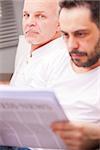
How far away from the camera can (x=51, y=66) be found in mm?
700

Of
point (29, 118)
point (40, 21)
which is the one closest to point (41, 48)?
point (40, 21)

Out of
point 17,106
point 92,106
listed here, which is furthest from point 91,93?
point 17,106

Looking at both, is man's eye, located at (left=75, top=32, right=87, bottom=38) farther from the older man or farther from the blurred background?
the blurred background

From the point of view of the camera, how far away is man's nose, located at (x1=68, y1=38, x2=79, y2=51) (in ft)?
2.16

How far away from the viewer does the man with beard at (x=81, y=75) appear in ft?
2.08

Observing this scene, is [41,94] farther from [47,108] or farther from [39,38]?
[39,38]

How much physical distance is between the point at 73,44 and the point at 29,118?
173 mm

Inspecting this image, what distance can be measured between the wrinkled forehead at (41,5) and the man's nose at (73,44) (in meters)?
0.08

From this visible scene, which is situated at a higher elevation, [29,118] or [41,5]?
[41,5]

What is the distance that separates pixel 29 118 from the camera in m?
0.64

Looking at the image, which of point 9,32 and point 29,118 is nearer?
point 29,118

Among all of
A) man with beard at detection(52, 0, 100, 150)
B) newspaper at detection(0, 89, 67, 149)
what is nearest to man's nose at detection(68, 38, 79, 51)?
man with beard at detection(52, 0, 100, 150)

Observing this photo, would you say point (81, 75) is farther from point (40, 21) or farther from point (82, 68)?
point (40, 21)

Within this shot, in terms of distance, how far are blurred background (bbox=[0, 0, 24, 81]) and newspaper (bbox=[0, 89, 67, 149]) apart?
12cm
